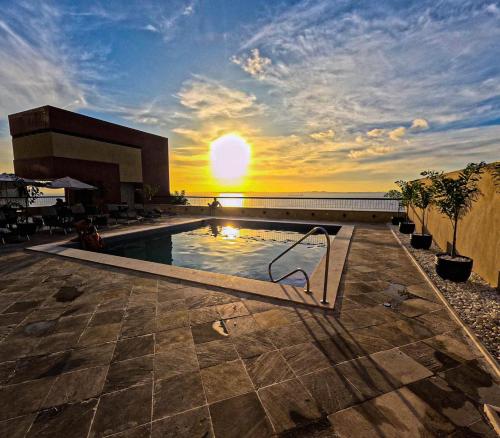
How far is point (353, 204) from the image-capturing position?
14180 mm

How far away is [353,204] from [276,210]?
4.69m

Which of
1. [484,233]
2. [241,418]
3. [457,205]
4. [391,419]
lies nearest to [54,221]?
[241,418]

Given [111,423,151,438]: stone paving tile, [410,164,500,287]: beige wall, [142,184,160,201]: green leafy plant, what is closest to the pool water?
[410,164,500,287]: beige wall

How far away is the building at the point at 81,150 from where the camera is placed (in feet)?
42.2

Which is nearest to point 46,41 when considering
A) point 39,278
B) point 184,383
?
point 39,278

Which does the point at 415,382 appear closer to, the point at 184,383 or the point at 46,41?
the point at 184,383

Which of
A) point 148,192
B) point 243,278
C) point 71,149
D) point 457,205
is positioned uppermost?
point 71,149

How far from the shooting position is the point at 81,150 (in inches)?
559

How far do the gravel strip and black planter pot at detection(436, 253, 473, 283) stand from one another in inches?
3.8

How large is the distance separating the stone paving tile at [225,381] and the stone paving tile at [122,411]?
18.4 inches

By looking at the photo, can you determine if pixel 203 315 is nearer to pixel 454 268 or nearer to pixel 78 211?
pixel 454 268

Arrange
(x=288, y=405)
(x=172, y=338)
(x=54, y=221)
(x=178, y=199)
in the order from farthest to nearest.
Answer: (x=178, y=199) → (x=54, y=221) → (x=172, y=338) → (x=288, y=405)

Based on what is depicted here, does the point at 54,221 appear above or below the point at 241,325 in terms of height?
above

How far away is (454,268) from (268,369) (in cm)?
400
